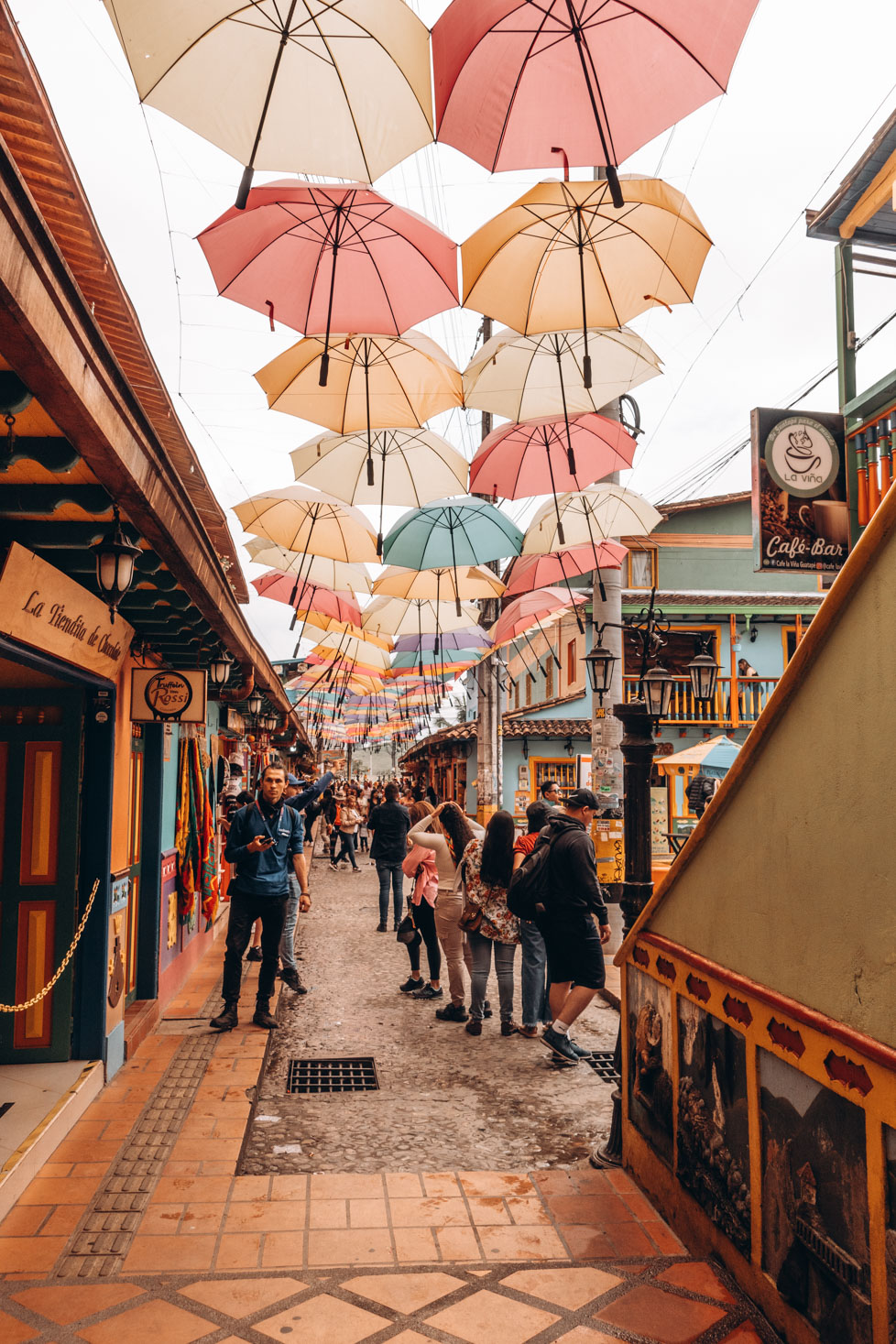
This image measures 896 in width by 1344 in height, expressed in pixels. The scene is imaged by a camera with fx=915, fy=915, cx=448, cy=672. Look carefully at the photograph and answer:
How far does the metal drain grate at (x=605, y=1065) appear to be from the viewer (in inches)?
257

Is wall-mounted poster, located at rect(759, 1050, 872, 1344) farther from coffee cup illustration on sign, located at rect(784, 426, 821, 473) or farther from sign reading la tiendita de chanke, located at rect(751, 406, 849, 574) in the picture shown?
coffee cup illustration on sign, located at rect(784, 426, 821, 473)

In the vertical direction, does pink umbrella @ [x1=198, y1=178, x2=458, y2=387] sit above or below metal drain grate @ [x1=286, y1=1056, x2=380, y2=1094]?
above

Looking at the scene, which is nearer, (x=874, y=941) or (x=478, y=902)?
(x=874, y=941)

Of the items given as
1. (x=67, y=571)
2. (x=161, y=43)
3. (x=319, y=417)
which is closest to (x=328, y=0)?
(x=161, y=43)

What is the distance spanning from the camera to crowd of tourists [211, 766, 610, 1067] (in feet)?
21.5

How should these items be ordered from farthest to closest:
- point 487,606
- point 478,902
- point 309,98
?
1. point 487,606
2. point 478,902
3. point 309,98

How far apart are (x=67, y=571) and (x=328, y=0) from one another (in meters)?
3.41

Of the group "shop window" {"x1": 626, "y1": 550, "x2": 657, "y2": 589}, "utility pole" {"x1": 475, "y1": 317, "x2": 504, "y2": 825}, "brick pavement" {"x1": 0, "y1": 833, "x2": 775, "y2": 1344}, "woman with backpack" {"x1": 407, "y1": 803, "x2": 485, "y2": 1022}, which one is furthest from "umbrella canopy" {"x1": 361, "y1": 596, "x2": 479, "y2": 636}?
"brick pavement" {"x1": 0, "y1": 833, "x2": 775, "y2": 1344}

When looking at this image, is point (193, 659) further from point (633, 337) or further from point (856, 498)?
point (856, 498)

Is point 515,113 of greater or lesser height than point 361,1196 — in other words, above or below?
above

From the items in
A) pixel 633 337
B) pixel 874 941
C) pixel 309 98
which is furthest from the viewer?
pixel 633 337

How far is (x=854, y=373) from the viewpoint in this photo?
29.3ft

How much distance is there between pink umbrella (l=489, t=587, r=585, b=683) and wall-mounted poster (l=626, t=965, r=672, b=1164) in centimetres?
1099

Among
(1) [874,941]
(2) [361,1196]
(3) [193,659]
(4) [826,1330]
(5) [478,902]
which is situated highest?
(3) [193,659]
